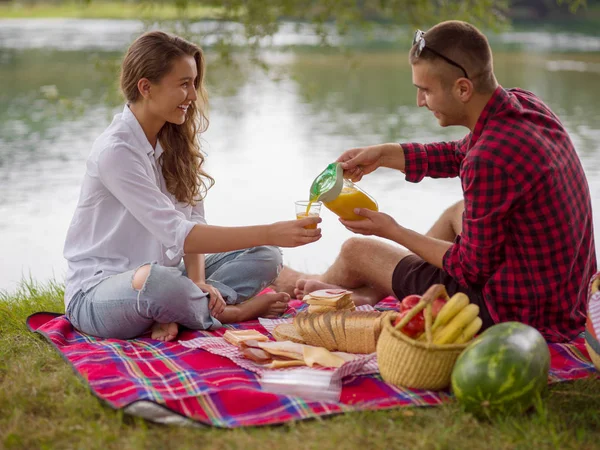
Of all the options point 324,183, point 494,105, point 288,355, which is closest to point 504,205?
point 494,105

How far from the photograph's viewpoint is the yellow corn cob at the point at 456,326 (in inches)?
121

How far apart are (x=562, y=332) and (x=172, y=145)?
6.44ft

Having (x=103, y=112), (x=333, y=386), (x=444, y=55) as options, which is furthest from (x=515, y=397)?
(x=103, y=112)

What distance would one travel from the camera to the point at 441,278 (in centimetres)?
366

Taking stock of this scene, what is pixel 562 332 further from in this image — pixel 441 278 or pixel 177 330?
pixel 177 330

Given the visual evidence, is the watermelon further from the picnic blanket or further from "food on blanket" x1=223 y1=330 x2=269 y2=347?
"food on blanket" x1=223 y1=330 x2=269 y2=347

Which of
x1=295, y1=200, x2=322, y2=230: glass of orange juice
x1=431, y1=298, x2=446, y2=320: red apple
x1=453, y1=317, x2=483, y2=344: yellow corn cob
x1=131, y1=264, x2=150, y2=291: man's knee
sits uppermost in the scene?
x1=295, y1=200, x2=322, y2=230: glass of orange juice

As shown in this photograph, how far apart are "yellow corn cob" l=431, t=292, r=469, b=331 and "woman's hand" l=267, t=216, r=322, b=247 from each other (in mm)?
680

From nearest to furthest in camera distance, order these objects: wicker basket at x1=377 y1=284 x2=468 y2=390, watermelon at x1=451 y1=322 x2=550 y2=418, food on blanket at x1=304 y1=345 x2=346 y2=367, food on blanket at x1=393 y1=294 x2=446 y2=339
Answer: watermelon at x1=451 y1=322 x2=550 y2=418 → wicker basket at x1=377 y1=284 x2=468 y2=390 → food on blanket at x1=393 y1=294 x2=446 y2=339 → food on blanket at x1=304 y1=345 x2=346 y2=367

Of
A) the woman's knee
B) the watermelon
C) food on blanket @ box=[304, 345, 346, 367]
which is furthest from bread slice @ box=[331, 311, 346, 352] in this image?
the woman's knee

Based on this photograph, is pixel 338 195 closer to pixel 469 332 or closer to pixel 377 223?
pixel 377 223

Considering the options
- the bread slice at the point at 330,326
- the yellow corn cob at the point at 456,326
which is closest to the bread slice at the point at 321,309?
the bread slice at the point at 330,326

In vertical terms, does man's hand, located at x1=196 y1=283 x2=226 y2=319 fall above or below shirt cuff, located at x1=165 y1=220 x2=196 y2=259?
below

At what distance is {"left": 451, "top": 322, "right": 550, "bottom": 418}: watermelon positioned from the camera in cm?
282
